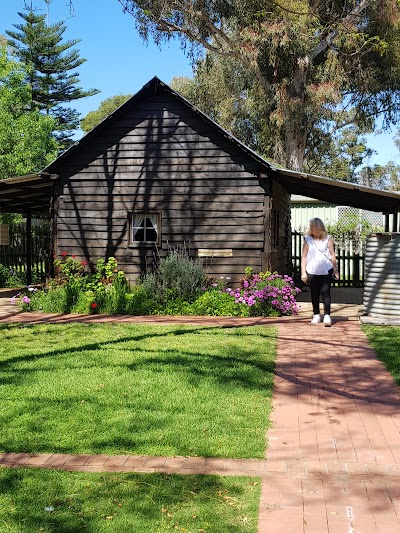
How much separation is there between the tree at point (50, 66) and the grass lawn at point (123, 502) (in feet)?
127

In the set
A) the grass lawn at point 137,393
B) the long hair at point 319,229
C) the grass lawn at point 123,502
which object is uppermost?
the long hair at point 319,229

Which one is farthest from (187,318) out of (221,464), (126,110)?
(221,464)

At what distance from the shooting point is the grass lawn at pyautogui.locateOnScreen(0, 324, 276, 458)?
4957 mm

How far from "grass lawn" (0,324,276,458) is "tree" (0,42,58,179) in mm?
16711

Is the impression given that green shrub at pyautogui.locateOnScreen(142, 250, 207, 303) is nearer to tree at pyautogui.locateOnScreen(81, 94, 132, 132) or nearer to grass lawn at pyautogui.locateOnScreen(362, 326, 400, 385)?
grass lawn at pyautogui.locateOnScreen(362, 326, 400, 385)

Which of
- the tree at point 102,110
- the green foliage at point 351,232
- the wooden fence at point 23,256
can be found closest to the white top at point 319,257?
the wooden fence at point 23,256

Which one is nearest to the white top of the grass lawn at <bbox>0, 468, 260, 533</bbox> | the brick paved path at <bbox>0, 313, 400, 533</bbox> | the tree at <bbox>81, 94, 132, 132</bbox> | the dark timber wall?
the dark timber wall

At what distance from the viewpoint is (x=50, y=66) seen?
140 feet

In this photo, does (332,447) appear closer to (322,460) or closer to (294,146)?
(322,460)

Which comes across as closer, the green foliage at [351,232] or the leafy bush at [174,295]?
the leafy bush at [174,295]

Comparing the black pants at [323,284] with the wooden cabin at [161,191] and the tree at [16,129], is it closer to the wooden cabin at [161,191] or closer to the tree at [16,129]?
the wooden cabin at [161,191]

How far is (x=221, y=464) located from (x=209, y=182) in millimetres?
10252

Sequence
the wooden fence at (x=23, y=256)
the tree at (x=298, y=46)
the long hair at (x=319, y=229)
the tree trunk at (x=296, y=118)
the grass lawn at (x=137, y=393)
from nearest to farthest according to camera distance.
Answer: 1. the grass lawn at (x=137, y=393)
2. the long hair at (x=319, y=229)
3. the wooden fence at (x=23, y=256)
4. the tree at (x=298, y=46)
5. the tree trunk at (x=296, y=118)

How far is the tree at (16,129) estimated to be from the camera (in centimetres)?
2475
